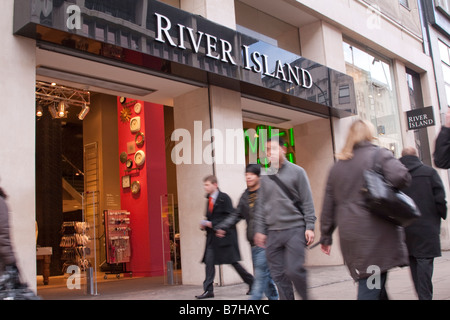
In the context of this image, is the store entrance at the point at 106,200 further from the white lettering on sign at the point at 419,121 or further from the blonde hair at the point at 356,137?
the white lettering on sign at the point at 419,121

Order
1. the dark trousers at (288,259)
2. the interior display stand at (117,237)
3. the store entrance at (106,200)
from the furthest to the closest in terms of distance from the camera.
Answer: the interior display stand at (117,237) < the store entrance at (106,200) < the dark trousers at (288,259)

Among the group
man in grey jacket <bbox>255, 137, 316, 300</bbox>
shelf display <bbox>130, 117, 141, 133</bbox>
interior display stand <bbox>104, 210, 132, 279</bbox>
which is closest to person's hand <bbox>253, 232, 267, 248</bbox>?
man in grey jacket <bbox>255, 137, 316, 300</bbox>

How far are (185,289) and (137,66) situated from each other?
155 inches

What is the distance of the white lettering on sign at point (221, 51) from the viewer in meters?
7.45

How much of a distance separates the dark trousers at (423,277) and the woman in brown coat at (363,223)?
1691 millimetres

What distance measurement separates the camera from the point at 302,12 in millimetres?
12125

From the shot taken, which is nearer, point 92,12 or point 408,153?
point 408,153

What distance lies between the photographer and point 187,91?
9.27 m

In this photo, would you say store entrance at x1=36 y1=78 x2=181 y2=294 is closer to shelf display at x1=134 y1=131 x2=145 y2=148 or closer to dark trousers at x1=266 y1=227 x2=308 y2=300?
shelf display at x1=134 y1=131 x2=145 y2=148

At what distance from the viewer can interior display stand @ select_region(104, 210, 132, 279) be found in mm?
11695

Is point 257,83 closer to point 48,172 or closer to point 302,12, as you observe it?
point 302,12

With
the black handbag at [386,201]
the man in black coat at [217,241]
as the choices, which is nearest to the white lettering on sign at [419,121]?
the man in black coat at [217,241]

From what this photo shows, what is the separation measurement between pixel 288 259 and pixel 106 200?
40.8ft
